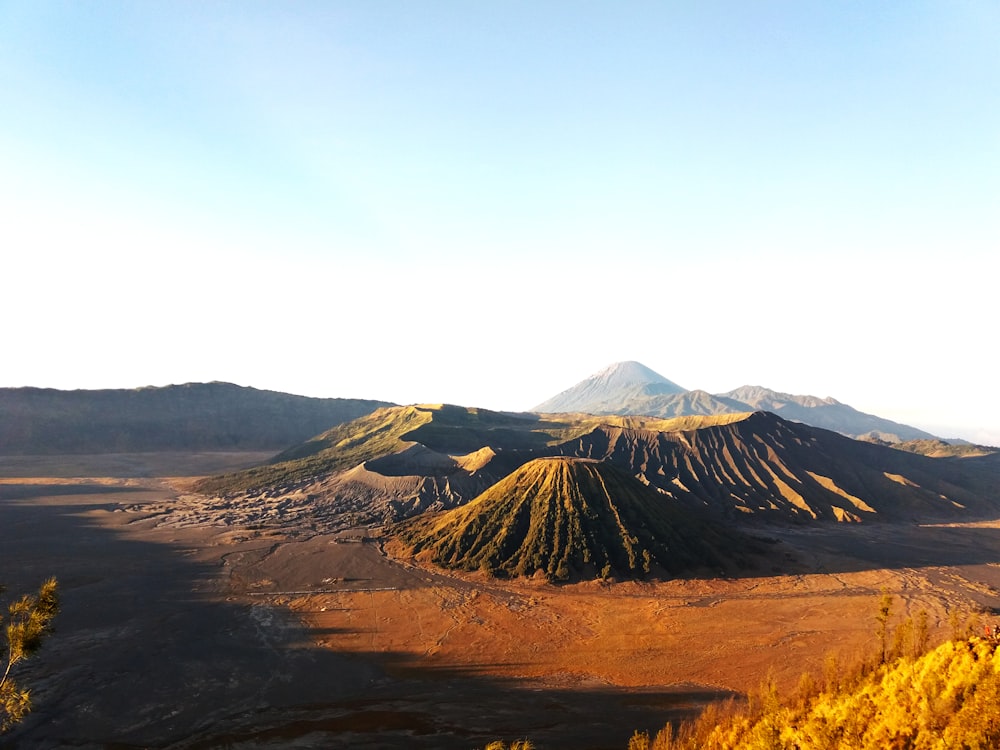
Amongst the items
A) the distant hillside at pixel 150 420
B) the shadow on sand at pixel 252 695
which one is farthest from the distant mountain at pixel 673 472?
the distant hillside at pixel 150 420

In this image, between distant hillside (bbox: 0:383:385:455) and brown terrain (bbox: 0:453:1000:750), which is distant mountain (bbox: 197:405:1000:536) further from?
distant hillside (bbox: 0:383:385:455)

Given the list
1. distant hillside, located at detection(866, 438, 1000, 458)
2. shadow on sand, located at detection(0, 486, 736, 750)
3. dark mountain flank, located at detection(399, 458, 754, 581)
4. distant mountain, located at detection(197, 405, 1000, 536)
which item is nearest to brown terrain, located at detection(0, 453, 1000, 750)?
shadow on sand, located at detection(0, 486, 736, 750)

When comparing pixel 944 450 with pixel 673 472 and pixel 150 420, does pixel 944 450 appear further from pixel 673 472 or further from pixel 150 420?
pixel 150 420

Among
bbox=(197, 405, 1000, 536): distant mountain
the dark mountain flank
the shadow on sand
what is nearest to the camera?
the shadow on sand

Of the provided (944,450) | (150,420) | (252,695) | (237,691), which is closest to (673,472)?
(252,695)

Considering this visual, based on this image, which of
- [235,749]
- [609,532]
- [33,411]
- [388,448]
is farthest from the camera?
[33,411]

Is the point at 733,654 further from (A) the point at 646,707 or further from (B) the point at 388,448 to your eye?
(B) the point at 388,448

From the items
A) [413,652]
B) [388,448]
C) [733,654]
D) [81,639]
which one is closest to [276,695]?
[413,652]
